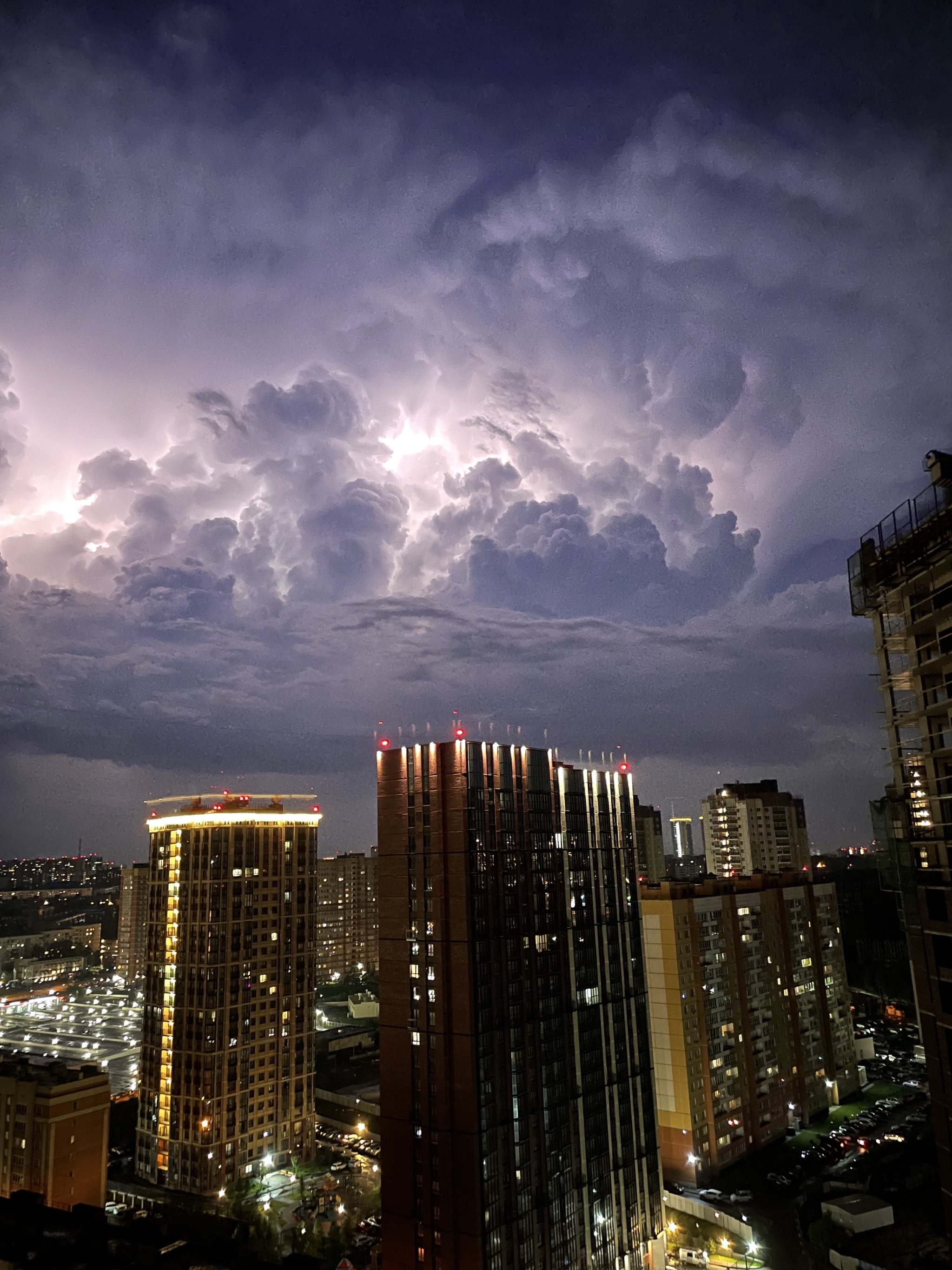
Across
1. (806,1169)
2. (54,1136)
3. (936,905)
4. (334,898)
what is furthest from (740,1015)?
A: (334,898)

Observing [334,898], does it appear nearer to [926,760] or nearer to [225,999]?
[225,999]

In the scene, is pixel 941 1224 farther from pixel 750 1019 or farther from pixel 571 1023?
pixel 571 1023

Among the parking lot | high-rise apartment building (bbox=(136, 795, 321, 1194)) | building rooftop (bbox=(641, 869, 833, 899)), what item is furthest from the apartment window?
high-rise apartment building (bbox=(136, 795, 321, 1194))

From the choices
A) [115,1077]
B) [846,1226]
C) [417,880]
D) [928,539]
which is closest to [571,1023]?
[417,880]

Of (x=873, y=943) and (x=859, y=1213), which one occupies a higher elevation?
(x=873, y=943)

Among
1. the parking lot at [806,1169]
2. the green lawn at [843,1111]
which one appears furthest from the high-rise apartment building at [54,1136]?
the green lawn at [843,1111]

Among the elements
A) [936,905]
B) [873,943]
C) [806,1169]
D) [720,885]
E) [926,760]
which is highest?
[926,760]

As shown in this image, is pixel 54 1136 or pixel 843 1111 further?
pixel 843 1111
